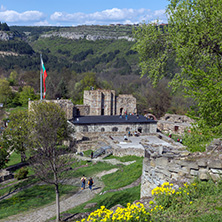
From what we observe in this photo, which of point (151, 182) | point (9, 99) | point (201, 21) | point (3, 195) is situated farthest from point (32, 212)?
point (9, 99)

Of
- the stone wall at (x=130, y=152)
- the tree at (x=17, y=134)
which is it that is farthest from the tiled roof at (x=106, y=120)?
the stone wall at (x=130, y=152)

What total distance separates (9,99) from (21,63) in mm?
53018

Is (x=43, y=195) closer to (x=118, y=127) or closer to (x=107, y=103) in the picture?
(x=118, y=127)

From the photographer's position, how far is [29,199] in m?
16.8

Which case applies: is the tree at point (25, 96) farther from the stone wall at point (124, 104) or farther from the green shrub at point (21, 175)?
the green shrub at point (21, 175)

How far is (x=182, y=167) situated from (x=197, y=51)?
24.3 feet

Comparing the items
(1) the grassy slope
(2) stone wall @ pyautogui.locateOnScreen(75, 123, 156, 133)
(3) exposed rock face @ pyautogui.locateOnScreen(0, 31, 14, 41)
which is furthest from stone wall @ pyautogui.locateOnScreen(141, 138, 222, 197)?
(3) exposed rock face @ pyautogui.locateOnScreen(0, 31, 14, 41)

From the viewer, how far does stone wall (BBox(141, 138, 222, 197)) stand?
24.4ft

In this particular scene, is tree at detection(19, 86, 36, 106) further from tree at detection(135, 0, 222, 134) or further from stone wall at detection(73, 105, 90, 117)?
tree at detection(135, 0, 222, 134)

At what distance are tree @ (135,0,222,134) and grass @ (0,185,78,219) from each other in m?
9.72

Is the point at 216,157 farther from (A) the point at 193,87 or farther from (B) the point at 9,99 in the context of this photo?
(B) the point at 9,99

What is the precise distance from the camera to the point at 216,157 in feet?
25.6

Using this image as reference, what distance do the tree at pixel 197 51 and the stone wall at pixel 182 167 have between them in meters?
2.23

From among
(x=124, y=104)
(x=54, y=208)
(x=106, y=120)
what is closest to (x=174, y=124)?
(x=124, y=104)
